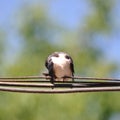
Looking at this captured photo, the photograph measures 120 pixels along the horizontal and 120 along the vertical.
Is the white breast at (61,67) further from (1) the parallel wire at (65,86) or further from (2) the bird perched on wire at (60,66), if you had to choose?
(1) the parallel wire at (65,86)

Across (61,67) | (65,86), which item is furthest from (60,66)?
(65,86)

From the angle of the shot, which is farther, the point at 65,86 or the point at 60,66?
the point at 60,66

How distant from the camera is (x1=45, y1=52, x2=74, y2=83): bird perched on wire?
4.86m

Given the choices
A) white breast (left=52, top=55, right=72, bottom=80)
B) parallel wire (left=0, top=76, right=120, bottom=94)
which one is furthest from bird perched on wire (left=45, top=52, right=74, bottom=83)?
parallel wire (left=0, top=76, right=120, bottom=94)

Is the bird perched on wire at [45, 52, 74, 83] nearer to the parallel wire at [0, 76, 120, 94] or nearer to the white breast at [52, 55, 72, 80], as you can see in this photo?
the white breast at [52, 55, 72, 80]

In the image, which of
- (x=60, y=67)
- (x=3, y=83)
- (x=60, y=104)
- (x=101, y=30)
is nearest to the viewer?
(x=3, y=83)

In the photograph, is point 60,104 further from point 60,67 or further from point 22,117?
point 60,67

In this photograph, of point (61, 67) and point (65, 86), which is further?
point (61, 67)

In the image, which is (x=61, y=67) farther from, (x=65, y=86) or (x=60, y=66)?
(x=65, y=86)

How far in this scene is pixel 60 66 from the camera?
497 centimetres

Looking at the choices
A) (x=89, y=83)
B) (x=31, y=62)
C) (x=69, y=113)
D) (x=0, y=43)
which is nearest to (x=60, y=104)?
(x=69, y=113)

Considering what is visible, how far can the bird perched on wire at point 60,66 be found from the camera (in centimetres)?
486

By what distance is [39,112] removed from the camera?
12.5 metres

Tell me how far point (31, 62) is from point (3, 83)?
30.6ft
